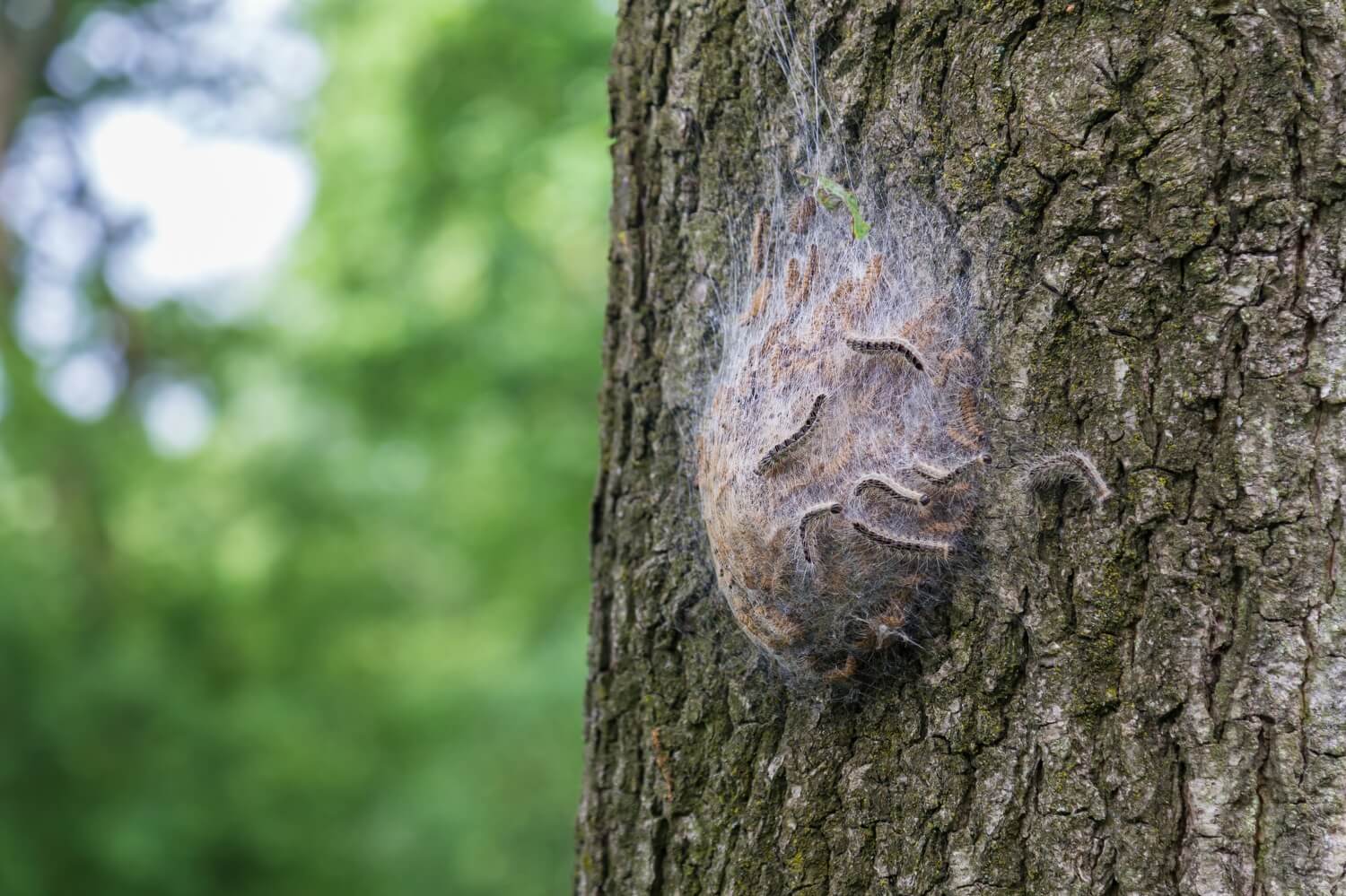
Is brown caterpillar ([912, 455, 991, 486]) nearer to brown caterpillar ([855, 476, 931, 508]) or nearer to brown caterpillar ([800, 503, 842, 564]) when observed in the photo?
brown caterpillar ([855, 476, 931, 508])

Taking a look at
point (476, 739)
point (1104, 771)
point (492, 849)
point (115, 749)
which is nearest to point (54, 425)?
point (115, 749)

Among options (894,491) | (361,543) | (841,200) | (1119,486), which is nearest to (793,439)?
(894,491)

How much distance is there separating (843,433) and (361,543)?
10.0 meters

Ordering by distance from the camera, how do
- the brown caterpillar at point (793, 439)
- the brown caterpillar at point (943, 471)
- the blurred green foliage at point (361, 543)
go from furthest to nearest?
the blurred green foliage at point (361, 543) → the brown caterpillar at point (793, 439) → the brown caterpillar at point (943, 471)

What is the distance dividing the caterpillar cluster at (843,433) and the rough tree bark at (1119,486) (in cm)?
7

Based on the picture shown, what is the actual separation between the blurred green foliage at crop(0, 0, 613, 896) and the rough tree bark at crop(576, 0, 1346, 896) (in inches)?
212

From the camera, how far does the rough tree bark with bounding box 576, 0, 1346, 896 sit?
1.72 meters

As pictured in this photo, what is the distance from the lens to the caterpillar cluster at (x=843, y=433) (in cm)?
200

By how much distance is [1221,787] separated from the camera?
176 centimetres

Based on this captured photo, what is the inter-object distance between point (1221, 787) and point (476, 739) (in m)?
8.43

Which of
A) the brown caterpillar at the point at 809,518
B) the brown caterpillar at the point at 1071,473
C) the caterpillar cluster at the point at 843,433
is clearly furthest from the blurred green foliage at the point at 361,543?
the brown caterpillar at the point at 1071,473

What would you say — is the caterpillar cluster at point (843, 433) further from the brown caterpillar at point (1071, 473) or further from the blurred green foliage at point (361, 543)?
the blurred green foliage at point (361, 543)

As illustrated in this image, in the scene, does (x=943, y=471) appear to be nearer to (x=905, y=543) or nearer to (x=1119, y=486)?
(x=905, y=543)

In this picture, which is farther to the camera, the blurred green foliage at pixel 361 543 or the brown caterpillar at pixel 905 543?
the blurred green foliage at pixel 361 543
